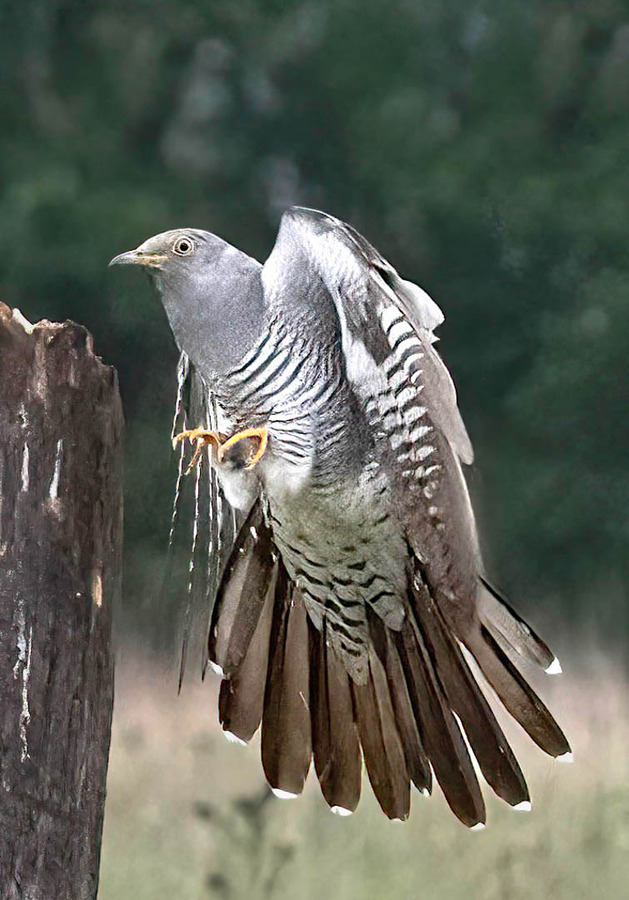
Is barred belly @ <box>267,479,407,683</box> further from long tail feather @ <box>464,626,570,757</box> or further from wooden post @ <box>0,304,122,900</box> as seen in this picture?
wooden post @ <box>0,304,122,900</box>

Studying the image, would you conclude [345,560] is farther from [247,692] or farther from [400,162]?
[400,162]

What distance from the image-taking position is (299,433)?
1145 millimetres

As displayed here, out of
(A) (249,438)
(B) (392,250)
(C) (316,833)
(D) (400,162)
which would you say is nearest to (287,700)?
(A) (249,438)

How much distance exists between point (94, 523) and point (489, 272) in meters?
0.90

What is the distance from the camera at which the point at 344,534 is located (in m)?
1.17

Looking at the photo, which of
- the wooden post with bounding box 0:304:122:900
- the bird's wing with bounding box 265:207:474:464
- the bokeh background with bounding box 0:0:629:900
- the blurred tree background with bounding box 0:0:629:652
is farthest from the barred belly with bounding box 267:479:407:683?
the blurred tree background with bounding box 0:0:629:652

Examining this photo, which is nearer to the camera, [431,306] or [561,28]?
[431,306]

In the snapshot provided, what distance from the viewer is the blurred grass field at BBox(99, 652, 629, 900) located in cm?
155

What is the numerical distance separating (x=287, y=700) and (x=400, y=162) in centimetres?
89

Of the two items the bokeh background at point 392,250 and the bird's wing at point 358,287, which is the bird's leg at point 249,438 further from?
the bokeh background at point 392,250

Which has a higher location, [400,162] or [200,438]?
[400,162]

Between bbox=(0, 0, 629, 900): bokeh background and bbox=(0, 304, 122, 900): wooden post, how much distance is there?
571mm

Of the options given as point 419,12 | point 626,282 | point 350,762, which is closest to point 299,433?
point 350,762

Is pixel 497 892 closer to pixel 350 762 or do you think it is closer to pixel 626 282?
pixel 350 762
